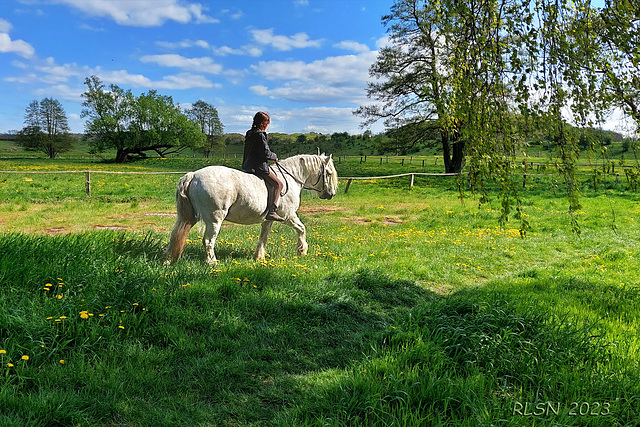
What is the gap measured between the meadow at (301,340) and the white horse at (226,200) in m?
0.49

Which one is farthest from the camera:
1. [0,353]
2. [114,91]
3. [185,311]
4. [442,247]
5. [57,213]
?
[114,91]

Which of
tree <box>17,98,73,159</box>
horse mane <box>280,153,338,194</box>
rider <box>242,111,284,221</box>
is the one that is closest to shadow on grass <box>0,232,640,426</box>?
rider <box>242,111,284,221</box>

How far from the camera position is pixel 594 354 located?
3.54m

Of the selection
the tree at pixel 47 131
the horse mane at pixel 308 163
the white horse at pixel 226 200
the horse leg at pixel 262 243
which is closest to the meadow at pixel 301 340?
the horse leg at pixel 262 243

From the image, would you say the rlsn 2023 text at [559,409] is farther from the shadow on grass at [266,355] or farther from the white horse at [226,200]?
the white horse at [226,200]

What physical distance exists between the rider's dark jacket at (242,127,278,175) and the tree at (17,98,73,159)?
73967mm

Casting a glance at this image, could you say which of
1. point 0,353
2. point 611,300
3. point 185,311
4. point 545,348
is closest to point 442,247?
point 611,300

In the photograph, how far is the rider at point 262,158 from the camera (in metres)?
6.72

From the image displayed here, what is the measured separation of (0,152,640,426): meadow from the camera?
2.89 metres

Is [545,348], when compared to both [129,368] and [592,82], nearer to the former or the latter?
[592,82]

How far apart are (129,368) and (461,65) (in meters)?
5.11

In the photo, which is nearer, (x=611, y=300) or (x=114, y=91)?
(x=611, y=300)

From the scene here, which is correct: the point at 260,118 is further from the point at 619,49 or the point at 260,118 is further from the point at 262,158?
the point at 619,49

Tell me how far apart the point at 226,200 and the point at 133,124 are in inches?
2392
